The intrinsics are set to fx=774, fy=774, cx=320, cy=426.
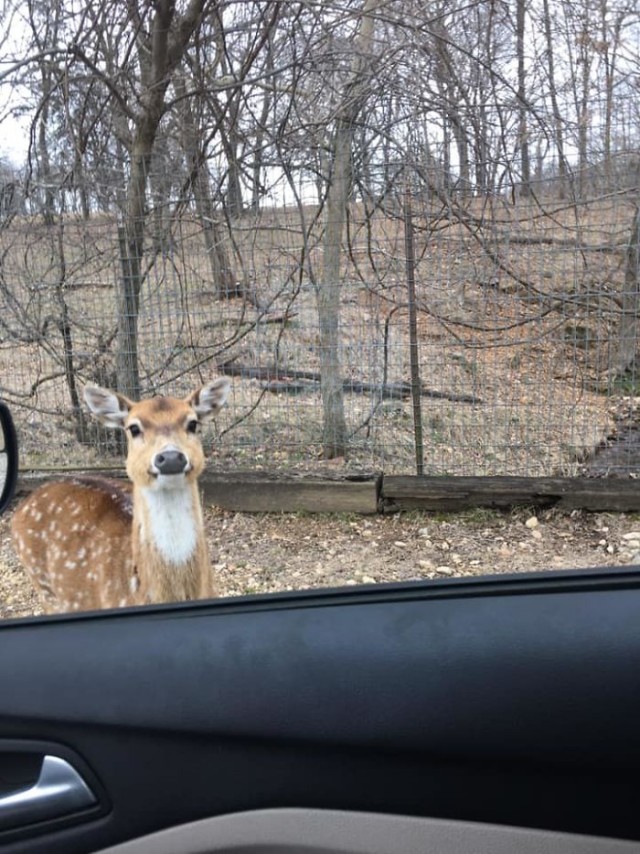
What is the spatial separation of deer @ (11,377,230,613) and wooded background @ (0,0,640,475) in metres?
2.04

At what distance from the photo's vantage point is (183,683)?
129 cm

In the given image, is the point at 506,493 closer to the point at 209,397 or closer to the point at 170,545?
the point at 209,397

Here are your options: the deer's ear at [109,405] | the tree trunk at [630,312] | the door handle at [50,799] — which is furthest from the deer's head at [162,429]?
the tree trunk at [630,312]

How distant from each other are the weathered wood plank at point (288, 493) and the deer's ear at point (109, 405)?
1965 millimetres

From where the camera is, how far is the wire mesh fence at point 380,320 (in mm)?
5453

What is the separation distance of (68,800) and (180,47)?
228 inches

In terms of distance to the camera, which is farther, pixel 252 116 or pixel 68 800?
pixel 252 116

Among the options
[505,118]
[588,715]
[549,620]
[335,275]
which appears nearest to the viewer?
[588,715]

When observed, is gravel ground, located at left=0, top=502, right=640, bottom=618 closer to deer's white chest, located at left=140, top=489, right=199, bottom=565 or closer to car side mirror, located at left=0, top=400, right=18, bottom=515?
deer's white chest, located at left=140, top=489, right=199, bottom=565

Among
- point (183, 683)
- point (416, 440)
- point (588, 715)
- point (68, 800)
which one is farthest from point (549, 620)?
point (416, 440)

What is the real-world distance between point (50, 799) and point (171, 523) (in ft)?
6.28

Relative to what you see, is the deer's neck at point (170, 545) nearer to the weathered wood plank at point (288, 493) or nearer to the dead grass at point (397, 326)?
the weathered wood plank at point (288, 493)

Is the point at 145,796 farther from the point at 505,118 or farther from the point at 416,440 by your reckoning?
Answer: the point at 505,118

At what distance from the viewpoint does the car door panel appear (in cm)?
116
